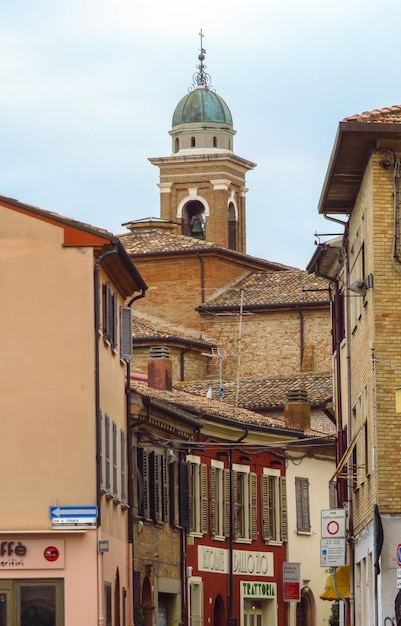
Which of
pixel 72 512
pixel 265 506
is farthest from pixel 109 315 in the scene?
pixel 265 506

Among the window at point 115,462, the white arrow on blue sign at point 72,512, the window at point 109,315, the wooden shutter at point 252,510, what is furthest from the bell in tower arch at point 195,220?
the white arrow on blue sign at point 72,512

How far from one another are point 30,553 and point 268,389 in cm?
3420

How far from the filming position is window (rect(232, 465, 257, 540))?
55656 millimetres

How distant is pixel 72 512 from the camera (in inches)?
1379

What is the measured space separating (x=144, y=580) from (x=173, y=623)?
337 centimetres

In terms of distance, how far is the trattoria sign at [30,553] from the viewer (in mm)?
34875

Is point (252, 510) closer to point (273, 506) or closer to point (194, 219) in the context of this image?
point (273, 506)

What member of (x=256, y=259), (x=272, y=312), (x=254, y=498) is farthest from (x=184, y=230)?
(x=254, y=498)

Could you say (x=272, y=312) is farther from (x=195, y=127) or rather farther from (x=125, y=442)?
(x=125, y=442)

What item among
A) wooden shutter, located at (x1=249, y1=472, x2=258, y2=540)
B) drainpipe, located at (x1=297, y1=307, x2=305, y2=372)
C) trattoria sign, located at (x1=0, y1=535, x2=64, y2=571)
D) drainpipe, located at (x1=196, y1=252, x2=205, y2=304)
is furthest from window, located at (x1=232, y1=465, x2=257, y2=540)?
drainpipe, located at (x1=196, y1=252, x2=205, y2=304)

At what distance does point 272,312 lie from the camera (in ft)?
255

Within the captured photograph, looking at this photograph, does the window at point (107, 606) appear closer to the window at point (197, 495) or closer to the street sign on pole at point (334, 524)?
the street sign on pole at point (334, 524)

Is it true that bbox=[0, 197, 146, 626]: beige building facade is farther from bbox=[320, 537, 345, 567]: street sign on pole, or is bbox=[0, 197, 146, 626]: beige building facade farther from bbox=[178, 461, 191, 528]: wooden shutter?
bbox=[178, 461, 191, 528]: wooden shutter

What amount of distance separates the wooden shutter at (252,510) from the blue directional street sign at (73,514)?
21.8 metres
